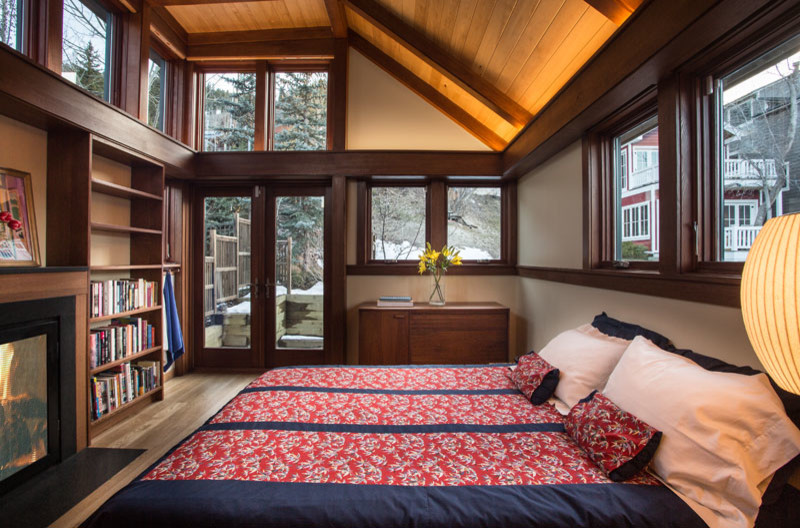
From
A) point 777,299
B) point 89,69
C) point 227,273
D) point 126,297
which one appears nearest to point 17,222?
point 126,297

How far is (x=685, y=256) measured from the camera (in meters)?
1.61

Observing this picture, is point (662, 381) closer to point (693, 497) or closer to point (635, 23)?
point (693, 497)

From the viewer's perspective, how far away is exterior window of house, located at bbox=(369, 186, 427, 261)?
3.88 meters

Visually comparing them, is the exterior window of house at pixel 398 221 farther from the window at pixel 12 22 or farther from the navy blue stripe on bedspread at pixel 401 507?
the navy blue stripe on bedspread at pixel 401 507

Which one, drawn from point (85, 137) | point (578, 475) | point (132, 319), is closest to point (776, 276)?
point (578, 475)

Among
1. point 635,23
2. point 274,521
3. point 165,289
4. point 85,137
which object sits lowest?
point 274,521

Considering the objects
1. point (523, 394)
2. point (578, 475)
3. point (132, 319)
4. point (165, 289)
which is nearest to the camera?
point (578, 475)

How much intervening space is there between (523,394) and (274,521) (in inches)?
51.1

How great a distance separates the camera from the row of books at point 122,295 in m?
2.52

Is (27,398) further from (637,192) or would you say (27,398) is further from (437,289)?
(637,192)

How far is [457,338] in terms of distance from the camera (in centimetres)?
333

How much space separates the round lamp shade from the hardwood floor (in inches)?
109

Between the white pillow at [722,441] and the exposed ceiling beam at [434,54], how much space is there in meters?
2.42

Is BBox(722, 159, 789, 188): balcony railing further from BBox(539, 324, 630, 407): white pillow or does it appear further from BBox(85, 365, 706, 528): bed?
BBox(85, 365, 706, 528): bed
